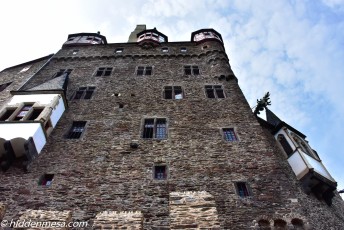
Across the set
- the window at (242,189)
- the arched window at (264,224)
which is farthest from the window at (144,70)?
the arched window at (264,224)

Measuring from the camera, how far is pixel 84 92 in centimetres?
1820

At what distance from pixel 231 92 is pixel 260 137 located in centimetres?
447

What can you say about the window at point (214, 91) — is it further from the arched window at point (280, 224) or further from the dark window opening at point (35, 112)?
the dark window opening at point (35, 112)

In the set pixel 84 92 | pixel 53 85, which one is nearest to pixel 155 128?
pixel 84 92

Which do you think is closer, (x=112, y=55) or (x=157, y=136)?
(x=157, y=136)

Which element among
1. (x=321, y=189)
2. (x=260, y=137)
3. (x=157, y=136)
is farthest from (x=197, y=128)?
(x=321, y=189)

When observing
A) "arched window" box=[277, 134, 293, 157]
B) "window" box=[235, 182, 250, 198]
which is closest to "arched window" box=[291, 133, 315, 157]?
"arched window" box=[277, 134, 293, 157]

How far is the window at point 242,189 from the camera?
10.9 metres

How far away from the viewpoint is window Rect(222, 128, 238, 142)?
1385cm

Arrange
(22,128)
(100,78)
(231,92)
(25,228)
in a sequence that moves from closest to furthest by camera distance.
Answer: (25,228), (22,128), (231,92), (100,78)

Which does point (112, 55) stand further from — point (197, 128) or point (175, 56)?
point (197, 128)

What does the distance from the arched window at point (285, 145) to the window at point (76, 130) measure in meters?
10.1

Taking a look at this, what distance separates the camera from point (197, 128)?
14445 millimetres

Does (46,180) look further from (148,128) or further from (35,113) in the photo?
(148,128)
